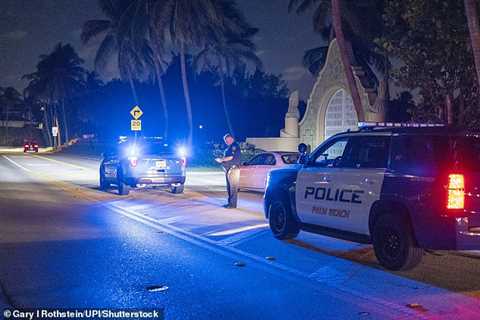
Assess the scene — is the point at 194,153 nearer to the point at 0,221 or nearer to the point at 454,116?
the point at 454,116

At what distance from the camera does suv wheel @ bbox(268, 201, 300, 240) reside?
10.8 metres

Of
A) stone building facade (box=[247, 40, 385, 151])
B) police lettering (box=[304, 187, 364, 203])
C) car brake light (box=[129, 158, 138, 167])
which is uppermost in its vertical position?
stone building facade (box=[247, 40, 385, 151])

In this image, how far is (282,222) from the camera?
11070 millimetres

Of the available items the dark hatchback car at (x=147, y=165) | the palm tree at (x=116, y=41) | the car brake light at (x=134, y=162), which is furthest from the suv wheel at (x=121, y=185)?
the palm tree at (x=116, y=41)

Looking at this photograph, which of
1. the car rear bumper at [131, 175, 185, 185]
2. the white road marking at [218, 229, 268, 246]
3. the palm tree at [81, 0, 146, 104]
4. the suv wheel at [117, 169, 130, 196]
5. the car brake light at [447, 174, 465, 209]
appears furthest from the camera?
the palm tree at [81, 0, 146, 104]

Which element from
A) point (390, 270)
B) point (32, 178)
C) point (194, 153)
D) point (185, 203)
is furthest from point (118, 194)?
point (194, 153)

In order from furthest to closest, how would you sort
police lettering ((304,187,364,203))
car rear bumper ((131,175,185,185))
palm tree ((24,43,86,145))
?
palm tree ((24,43,86,145)) < car rear bumper ((131,175,185,185)) < police lettering ((304,187,364,203))

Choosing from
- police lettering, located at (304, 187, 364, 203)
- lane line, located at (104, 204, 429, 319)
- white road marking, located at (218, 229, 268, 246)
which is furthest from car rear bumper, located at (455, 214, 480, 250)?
white road marking, located at (218, 229, 268, 246)

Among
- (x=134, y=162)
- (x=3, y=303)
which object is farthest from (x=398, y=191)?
(x=134, y=162)

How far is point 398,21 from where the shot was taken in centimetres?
2120

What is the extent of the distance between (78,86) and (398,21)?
7367cm

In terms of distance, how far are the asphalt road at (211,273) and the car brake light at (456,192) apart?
3.20 ft

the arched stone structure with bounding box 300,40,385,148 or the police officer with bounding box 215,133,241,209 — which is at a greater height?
the arched stone structure with bounding box 300,40,385,148

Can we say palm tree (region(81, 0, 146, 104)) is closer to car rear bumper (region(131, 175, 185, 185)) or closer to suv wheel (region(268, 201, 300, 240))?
car rear bumper (region(131, 175, 185, 185))
